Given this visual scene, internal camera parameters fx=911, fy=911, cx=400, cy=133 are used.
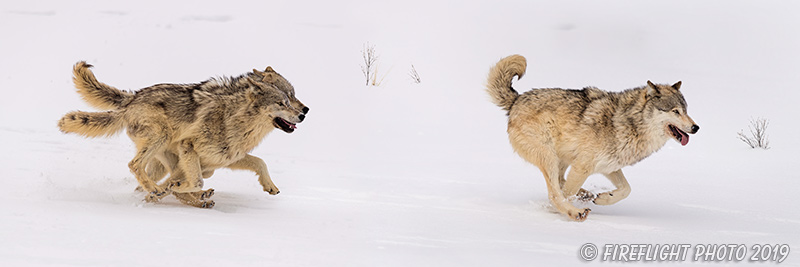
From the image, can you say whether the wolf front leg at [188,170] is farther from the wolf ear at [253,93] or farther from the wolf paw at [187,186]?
the wolf ear at [253,93]

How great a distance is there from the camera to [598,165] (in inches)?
314

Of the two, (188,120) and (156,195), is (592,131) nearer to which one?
(188,120)

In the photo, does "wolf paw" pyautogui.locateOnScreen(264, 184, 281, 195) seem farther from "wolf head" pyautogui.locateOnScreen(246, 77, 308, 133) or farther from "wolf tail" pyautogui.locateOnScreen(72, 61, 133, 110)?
"wolf tail" pyautogui.locateOnScreen(72, 61, 133, 110)

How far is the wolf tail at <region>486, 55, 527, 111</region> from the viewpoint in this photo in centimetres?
858

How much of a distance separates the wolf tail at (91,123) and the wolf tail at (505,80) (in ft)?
11.1

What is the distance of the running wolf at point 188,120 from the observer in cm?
741

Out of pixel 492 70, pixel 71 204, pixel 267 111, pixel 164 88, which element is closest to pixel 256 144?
pixel 267 111

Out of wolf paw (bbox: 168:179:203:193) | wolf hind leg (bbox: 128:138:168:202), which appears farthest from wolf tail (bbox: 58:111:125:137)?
wolf paw (bbox: 168:179:203:193)

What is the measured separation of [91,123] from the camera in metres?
7.53

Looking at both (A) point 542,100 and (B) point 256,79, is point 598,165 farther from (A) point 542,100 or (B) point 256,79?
(B) point 256,79

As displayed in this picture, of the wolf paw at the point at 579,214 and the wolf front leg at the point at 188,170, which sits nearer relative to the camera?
the wolf front leg at the point at 188,170

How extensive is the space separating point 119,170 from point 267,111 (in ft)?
7.60

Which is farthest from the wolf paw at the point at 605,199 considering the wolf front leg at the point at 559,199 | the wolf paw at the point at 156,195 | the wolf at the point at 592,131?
the wolf paw at the point at 156,195

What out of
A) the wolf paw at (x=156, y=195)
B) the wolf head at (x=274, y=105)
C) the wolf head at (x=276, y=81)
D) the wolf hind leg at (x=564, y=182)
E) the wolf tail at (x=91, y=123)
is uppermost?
the wolf head at (x=276, y=81)
